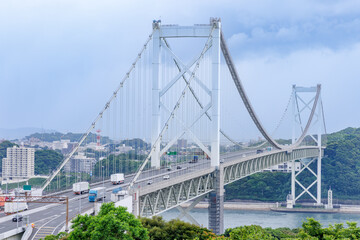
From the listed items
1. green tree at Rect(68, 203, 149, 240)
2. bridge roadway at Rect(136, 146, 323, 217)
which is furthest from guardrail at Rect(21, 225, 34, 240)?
bridge roadway at Rect(136, 146, 323, 217)

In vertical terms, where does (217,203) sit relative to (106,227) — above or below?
below

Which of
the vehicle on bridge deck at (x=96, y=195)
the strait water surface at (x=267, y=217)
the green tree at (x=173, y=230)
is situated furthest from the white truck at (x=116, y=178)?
the strait water surface at (x=267, y=217)

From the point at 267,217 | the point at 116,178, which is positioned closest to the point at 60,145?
the point at 267,217

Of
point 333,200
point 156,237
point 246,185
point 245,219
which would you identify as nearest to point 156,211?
point 156,237

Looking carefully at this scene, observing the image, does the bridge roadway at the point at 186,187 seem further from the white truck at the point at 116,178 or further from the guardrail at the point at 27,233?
the guardrail at the point at 27,233

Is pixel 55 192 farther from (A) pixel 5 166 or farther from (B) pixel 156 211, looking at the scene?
(A) pixel 5 166

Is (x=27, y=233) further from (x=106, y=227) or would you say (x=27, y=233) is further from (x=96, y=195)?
(x=96, y=195)

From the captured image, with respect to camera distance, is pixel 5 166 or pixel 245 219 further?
pixel 5 166
